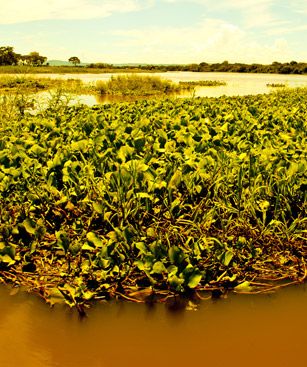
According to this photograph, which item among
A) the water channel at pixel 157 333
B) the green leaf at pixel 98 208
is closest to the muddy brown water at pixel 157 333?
the water channel at pixel 157 333

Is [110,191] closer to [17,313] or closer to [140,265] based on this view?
[140,265]

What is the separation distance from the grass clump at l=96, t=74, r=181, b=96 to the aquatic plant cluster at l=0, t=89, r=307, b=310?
81.8ft

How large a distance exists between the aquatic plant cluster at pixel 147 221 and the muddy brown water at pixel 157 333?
0.51 ft

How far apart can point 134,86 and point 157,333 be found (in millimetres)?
29423

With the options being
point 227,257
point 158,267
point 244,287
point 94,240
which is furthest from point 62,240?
point 244,287

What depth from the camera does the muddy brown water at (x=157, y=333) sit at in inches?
102

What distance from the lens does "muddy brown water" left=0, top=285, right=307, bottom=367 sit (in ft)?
8.54

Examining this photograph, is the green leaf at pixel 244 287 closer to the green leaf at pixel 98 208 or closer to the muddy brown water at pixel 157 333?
the muddy brown water at pixel 157 333

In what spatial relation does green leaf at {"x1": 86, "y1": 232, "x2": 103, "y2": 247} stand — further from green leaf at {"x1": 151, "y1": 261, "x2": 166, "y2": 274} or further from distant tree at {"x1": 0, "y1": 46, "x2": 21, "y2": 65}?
distant tree at {"x1": 0, "y1": 46, "x2": 21, "y2": 65}

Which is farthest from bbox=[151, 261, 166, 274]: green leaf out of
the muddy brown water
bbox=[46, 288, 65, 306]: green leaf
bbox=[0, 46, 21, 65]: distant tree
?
bbox=[0, 46, 21, 65]: distant tree

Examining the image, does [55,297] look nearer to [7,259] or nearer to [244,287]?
[7,259]

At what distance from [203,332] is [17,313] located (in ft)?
4.30

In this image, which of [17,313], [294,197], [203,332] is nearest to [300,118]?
[294,197]

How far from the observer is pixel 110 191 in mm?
4203
